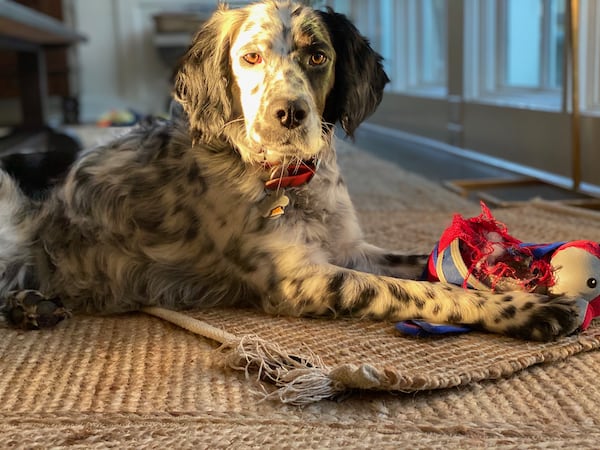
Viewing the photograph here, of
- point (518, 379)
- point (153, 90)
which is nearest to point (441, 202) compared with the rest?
point (518, 379)

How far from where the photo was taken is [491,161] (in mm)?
4547

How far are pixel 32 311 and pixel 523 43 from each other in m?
3.73

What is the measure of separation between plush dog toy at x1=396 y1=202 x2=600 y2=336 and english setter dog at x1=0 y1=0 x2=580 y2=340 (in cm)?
8

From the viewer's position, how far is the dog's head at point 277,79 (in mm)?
1822

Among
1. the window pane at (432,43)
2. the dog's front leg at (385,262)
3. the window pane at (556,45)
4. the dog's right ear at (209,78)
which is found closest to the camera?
the dog's right ear at (209,78)

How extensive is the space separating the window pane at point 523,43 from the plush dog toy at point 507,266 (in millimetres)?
2984

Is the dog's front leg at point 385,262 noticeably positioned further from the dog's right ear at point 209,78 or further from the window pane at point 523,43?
the window pane at point 523,43

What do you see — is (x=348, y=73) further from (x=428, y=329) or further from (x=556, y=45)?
(x=556, y=45)

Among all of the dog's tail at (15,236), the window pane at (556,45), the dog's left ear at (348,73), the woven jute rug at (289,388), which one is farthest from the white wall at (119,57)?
the woven jute rug at (289,388)

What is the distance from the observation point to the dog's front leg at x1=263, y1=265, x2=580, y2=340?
161 centimetres

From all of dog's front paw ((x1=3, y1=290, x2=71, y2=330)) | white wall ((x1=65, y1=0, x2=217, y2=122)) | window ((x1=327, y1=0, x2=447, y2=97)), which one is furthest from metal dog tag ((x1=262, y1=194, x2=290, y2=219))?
white wall ((x1=65, y1=0, x2=217, y2=122))

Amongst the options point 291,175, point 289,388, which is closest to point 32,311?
point 291,175

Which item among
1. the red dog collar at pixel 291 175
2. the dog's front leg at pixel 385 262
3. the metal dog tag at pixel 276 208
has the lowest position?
the dog's front leg at pixel 385 262

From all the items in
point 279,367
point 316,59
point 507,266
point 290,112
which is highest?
point 316,59
